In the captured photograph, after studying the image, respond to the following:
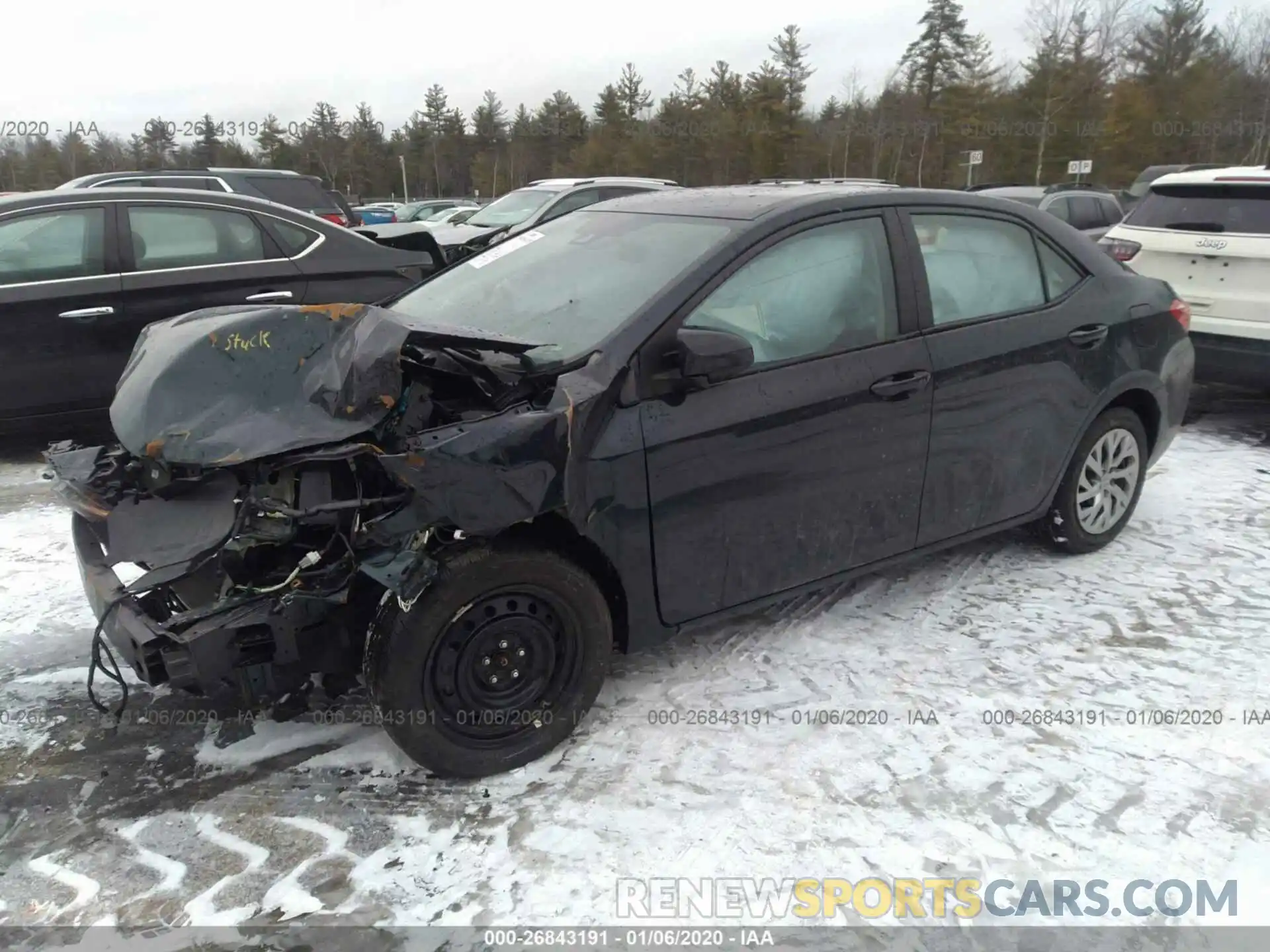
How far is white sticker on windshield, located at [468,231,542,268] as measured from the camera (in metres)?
3.81

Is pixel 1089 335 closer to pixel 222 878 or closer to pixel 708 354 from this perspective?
pixel 708 354

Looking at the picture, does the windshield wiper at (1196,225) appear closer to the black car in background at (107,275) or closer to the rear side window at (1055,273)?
the rear side window at (1055,273)

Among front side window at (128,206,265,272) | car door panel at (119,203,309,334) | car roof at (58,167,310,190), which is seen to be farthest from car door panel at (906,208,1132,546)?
car roof at (58,167,310,190)

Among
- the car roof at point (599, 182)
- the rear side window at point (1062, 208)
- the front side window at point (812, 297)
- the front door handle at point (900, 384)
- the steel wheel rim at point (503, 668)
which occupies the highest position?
the car roof at point (599, 182)

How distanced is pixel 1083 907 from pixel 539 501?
1839 mm

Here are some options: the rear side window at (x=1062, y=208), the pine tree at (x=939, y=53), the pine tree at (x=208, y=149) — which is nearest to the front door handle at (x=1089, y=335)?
the rear side window at (x=1062, y=208)

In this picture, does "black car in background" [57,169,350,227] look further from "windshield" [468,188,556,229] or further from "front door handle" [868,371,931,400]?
"front door handle" [868,371,931,400]

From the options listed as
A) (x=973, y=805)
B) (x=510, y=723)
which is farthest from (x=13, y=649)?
(x=973, y=805)

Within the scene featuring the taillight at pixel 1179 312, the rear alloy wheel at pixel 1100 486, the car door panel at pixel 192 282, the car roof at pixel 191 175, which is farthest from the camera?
the car roof at pixel 191 175

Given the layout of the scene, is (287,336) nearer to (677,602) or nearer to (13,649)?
(677,602)

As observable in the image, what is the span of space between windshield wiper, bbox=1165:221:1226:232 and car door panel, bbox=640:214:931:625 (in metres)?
4.02

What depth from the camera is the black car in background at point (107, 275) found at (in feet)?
17.2

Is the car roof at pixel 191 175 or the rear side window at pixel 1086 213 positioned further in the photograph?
the rear side window at pixel 1086 213

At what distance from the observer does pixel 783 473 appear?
3098 mm
